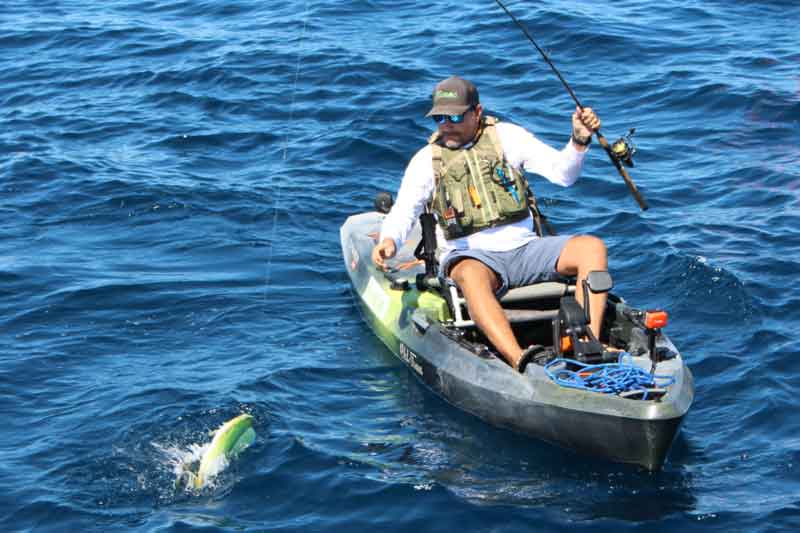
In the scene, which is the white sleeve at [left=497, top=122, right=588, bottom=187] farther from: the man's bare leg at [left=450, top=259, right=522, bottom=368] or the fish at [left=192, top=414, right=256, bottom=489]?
the fish at [left=192, top=414, right=256, bottom=489]

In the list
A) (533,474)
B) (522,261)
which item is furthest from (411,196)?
(533,474)

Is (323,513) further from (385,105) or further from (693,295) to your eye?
(385,105)

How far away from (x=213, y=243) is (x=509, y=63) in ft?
19.8

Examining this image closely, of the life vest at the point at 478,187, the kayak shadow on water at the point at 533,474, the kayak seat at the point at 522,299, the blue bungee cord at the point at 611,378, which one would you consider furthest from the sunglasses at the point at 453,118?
the kayak shadow on water at the point at 533,474

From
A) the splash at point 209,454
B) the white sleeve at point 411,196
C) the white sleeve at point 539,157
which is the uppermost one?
the white sleeve at point 539,157

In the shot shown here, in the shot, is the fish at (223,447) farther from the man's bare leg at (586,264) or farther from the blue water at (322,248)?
the man's bare leg at (586,264)

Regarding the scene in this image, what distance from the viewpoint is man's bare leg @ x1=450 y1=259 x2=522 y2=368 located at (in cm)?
702

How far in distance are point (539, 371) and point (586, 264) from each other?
0.79 metres

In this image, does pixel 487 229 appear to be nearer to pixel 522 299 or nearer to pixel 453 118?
pixel 522 299

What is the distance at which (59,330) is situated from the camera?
8688 millimetres

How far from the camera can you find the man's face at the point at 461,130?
7.46 meters

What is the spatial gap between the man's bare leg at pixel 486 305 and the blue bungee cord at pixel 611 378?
0.39m

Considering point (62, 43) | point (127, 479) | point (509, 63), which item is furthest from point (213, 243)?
point (62, 43)

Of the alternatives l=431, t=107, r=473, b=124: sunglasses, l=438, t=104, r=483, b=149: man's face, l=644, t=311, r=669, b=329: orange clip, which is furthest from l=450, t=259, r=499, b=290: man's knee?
l=644, t=311, r=669, b=329: orange clip
